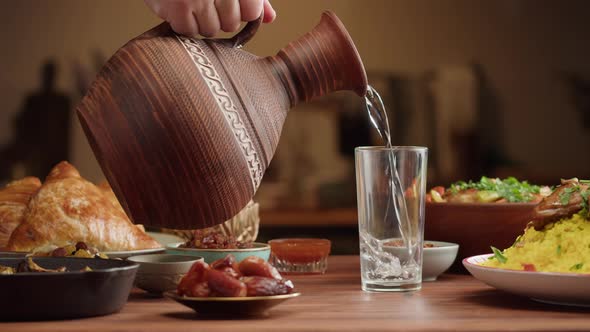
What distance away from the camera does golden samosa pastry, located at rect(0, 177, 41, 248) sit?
176 centimetres

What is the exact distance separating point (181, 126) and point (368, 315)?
0.32 meters

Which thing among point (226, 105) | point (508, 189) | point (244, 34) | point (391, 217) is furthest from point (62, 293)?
point (508, 189)

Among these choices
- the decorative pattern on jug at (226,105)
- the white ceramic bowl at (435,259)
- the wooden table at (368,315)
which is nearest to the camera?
the wooden table at (368,315)

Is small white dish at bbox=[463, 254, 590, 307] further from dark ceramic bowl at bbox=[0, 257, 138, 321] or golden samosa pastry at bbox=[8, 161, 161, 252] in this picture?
golden samosa pastry at bbox=[8, 161, 161, 252]

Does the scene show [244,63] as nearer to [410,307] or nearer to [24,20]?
[410,307]

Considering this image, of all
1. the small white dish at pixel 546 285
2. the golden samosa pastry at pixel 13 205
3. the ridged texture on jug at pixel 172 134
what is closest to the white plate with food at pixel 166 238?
the golden samosa pastry at pixel 13 205

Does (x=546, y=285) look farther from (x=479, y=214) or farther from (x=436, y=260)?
(x=479, y=214)

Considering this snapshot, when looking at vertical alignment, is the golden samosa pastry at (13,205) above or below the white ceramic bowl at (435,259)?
above

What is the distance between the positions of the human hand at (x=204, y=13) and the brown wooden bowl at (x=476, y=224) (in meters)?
0.61

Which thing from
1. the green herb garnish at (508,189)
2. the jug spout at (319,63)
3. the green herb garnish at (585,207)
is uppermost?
the jug spout at (319,63)

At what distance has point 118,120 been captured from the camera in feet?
3.65

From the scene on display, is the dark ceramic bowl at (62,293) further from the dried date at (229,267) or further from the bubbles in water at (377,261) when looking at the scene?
the bubbles in water at (377,261)

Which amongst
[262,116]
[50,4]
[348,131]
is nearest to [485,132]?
[348,131]

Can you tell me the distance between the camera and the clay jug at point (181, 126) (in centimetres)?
111
